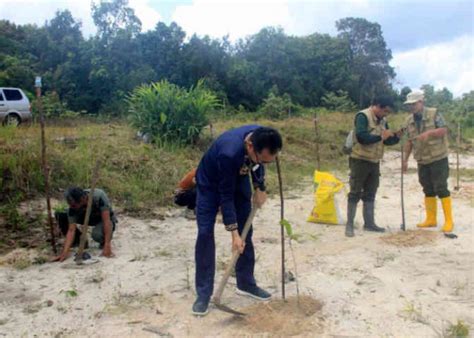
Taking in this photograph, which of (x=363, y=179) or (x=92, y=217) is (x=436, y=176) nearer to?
(x=363, y=179)

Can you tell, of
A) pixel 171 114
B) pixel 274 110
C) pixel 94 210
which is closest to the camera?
pixel 94 210

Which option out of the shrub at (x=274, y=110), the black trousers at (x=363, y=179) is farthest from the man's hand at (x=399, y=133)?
the shrub at (x=274, y=110)

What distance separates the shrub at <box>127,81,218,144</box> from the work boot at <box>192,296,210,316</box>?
6.63 metres

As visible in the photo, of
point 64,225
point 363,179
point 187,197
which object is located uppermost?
point 187,197

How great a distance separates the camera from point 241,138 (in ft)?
10.7

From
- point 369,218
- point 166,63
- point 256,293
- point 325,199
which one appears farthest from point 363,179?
point 166,63

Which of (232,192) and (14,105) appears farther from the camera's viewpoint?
(14,105)

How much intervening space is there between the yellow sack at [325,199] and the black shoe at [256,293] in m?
2.60

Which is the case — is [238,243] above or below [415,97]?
below

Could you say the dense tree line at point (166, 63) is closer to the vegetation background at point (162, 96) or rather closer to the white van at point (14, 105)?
the vegetation background at point (162, 96)

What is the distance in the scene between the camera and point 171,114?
33.1ft

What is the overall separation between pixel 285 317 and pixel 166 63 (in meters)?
24.7

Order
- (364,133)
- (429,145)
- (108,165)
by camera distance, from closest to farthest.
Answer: (364,133) → (429,145) → (108,165)

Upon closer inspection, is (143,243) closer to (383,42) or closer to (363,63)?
(363,63)
